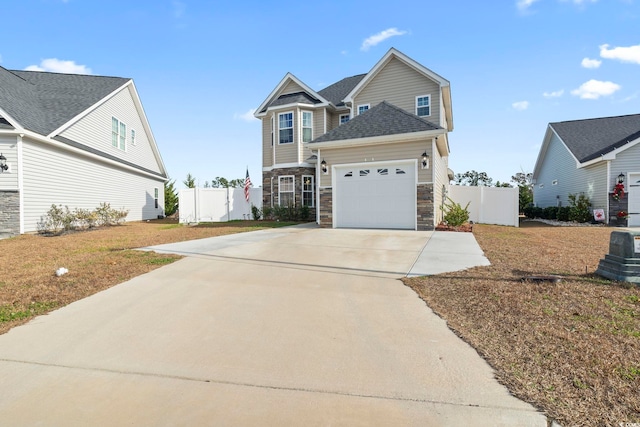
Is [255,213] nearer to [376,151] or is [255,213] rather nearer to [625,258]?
[376,151]

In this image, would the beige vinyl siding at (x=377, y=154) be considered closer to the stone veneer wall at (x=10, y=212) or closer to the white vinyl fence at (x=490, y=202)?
the white vinyl fence at (x=490, y=202)

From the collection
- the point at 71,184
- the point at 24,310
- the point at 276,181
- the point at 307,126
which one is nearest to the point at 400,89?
the point at 307,126

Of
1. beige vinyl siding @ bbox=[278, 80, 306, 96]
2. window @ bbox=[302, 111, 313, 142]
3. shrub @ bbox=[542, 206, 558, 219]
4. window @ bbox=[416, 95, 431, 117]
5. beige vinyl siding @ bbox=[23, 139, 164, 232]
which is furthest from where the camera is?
shrub @ bbox=[542, 206, 558, 219]

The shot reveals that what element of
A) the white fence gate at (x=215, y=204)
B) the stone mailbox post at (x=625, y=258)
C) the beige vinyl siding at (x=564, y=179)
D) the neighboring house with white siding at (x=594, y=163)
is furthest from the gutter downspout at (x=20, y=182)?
the beige vinyl siding at (x=564, y=179)

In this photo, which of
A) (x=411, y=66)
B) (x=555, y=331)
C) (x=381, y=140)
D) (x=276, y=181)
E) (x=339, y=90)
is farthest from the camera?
(x=339, y=90)

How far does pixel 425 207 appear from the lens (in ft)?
37.8

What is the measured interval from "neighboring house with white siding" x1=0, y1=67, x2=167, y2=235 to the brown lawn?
14.3 m

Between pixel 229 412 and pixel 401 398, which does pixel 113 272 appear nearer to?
pixel 229 412

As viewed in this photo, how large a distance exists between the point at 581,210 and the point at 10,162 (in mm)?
25880

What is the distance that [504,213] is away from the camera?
53.3 ft

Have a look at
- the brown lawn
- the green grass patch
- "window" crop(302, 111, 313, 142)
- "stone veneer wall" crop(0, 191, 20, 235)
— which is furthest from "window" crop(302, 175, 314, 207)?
the green grass patch

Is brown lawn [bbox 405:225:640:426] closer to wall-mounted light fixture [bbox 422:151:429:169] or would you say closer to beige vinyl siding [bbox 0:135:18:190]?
wall-mounted light fixture [bbox 422:151:429:169]

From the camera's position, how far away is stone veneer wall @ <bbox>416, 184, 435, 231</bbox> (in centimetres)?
1148

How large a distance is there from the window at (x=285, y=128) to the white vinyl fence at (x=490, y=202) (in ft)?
29.4
